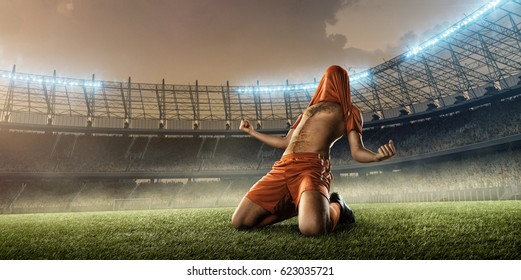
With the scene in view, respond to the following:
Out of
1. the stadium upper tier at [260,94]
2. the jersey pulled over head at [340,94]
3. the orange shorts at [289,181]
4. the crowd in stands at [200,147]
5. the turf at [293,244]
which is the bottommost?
the turf at [293,244]

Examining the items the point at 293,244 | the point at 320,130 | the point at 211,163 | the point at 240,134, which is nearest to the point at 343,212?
the point at 320,130

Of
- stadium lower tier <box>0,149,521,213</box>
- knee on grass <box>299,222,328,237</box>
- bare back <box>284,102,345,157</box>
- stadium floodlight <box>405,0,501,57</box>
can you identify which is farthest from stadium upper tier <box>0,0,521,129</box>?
knee on grass <box>299,222,328,237</box>

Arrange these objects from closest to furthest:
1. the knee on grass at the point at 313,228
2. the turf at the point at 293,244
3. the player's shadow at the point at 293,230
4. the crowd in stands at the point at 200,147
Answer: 1. the turf at the point at 293,244
2. the knee on grass at the point at 313,228
3. the player's shadow at the point at 293,230
4. the crowd in stands at the point at 200,147

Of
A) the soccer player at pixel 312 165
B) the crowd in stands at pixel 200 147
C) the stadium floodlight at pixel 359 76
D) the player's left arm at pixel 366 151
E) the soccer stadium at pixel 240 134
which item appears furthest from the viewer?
the stadium floodlight at pixel 359 76

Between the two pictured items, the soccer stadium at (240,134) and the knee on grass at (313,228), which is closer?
the knee on grass at (313,228)

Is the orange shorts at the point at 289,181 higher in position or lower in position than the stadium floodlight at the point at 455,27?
lower

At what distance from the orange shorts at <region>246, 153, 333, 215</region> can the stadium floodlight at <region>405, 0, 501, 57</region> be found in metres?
24.4

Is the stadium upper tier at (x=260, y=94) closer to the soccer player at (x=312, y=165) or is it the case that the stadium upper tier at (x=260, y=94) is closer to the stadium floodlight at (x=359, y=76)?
the stadium floodlight at (x=359, y=76)

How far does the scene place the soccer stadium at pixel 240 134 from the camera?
24.2 m

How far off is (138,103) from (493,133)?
30.9m

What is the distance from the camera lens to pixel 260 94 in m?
38.1

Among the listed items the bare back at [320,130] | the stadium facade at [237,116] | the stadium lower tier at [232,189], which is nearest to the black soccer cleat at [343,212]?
the bare back at [320,130]

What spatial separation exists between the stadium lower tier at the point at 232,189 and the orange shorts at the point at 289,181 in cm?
1873

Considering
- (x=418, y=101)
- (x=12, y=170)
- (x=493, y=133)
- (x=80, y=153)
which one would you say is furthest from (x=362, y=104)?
(x=12, y=170)
